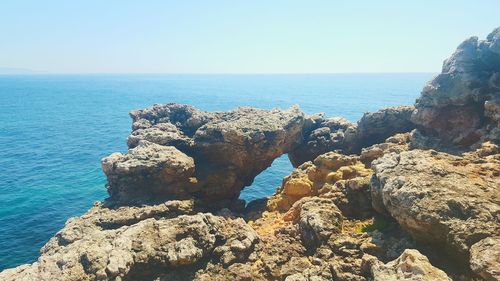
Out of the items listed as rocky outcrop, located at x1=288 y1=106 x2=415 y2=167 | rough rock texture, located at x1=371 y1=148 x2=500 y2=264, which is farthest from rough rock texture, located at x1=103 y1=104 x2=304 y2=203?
rough rock texture, located at x1=371 y1=148 x2=500 y2=264

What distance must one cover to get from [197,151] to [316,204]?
54.0 feet

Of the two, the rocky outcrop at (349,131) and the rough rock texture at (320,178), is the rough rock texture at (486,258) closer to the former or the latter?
the rough rock texture at (320,178)

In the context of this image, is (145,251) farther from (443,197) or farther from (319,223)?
(443,197)

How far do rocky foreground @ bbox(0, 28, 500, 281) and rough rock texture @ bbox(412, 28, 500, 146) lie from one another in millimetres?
88

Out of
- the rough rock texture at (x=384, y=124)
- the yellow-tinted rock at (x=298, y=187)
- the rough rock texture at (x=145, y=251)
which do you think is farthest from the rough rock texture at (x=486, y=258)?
the rough rock texture at (x=384, y=124)

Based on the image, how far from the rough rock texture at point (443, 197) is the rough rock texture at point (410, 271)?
2.09m

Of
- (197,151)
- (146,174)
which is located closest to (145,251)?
(146,174)

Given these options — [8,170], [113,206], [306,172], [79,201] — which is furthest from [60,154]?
[306,172]

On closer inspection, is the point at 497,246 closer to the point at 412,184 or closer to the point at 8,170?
the point at 412,184

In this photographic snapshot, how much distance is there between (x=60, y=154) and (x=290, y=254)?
70.9 metres

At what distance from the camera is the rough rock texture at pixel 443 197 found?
43.9 feet

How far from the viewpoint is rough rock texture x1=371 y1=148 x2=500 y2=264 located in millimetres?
13367

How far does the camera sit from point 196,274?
15.4 metres

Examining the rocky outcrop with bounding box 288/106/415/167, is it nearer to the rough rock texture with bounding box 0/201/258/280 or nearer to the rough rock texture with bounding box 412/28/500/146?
the rough rock texture with bounding box 412/28/500/146
